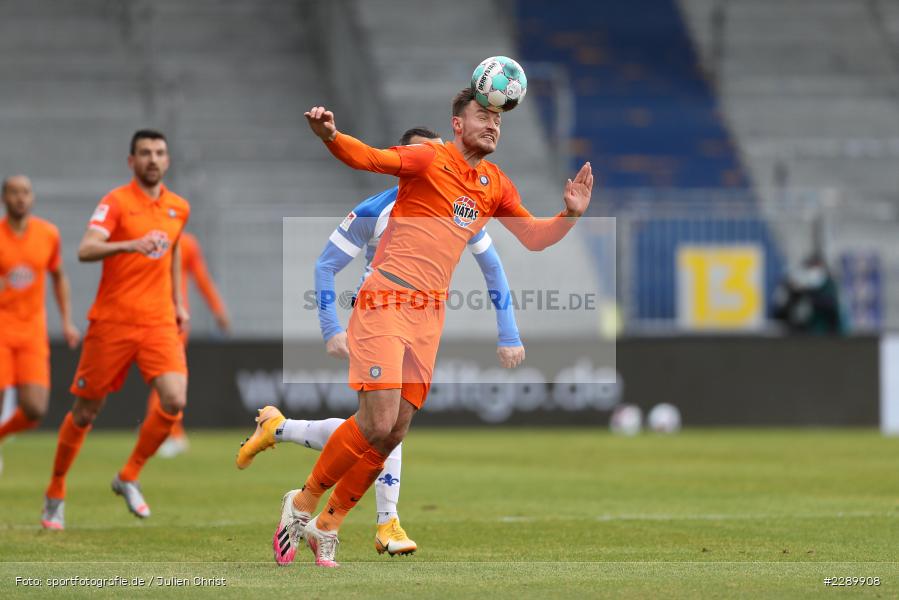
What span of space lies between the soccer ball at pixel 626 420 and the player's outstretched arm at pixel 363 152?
1274 cm

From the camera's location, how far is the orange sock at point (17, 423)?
40.9 feet

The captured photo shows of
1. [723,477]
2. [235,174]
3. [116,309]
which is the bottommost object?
[723,477]

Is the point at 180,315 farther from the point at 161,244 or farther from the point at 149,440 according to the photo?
the point at 149,440

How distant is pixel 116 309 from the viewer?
10688mm

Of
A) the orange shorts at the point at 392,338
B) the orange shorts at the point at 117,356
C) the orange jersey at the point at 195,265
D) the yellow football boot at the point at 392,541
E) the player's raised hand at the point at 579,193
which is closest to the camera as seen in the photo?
the orange shorts at the point at 392,338

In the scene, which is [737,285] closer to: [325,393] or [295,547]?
[325,393]

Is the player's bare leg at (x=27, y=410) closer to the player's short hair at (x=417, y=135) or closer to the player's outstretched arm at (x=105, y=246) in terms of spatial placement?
the player's outstretched arm at (x=105, y=246)

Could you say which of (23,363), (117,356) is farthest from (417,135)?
(23,363)

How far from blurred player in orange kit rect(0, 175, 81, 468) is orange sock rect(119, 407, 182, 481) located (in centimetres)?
188

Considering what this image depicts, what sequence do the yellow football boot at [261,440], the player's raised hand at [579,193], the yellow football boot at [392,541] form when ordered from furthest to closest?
A: the yellow football boot at [261,440]
the yellow football boot at [392,541]
the player's raised hand at [579,193]

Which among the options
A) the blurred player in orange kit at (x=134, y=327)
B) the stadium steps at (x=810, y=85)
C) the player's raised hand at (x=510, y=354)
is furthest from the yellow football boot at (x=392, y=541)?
the stadium steps at (x=810, y=85)

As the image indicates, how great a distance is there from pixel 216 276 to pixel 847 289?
887cm

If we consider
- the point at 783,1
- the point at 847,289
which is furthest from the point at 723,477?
the point at 783,1

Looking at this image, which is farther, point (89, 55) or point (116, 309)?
point (89, 55)
